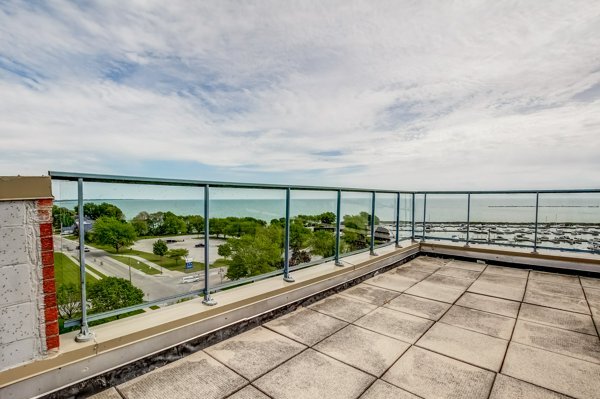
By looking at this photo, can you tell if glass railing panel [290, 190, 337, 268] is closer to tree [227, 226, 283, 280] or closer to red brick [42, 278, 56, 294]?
tree [227, 226, 283, 280]

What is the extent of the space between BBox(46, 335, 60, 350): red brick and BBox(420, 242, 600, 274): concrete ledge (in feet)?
20.4

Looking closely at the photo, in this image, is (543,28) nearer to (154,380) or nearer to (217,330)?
(217,330)

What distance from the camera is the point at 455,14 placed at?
4.36 meters

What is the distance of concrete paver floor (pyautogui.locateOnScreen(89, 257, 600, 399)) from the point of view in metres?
1.82

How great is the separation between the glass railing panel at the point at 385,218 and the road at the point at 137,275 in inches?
130

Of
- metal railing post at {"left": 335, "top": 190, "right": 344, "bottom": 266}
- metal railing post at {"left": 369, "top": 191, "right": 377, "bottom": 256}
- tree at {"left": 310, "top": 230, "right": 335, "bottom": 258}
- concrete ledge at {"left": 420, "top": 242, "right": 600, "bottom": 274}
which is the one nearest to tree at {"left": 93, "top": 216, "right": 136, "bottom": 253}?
tree at {"left": 310, "top": 230, "right": 335, "bottom": 258}

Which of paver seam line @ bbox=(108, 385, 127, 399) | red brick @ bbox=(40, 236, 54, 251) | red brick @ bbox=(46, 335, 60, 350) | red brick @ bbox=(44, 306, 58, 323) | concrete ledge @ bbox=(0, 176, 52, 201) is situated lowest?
paver seam line @ bbox=(108, 385, 127, 399)

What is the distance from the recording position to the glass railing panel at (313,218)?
3503 mm

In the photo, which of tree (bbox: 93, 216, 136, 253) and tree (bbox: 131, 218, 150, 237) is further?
tree (bbox: 131, 218, 150, 237)

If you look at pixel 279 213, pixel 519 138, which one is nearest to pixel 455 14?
pixel 279 213

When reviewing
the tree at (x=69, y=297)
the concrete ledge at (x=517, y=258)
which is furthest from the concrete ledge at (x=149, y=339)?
the concrete ledge at (x=517, y=258)

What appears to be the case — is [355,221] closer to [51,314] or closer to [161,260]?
[161,260]

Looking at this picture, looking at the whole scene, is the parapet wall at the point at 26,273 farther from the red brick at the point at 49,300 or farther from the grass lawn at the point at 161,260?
the grass lawn at the point at 161,260

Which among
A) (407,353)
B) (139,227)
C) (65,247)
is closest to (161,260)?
(139,227)
